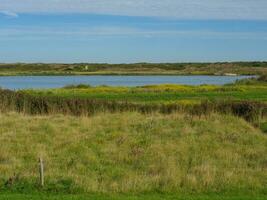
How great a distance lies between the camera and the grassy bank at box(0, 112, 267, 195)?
16609 mm

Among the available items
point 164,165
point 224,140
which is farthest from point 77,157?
point 224,140

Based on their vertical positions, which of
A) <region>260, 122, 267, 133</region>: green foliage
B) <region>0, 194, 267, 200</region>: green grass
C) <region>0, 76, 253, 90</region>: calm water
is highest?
<region>0, 194, 267, 200</region>: green grass

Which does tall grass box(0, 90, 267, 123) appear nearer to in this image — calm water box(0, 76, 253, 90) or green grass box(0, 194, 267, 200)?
green grass box(0, 194, 267, 200)

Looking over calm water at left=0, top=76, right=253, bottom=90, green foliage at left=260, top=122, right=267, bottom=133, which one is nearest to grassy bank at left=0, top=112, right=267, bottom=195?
green foliage at left=260, top=122, right=267, bottom=133

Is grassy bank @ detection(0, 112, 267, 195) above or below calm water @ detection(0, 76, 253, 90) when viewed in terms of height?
above

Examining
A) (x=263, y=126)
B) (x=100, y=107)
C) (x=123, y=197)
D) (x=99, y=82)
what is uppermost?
(x=123, y=197)

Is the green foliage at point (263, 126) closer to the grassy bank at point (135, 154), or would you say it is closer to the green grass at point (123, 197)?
the grassy bank at point (135, 154)

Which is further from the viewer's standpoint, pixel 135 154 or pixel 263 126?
pixel 263 126

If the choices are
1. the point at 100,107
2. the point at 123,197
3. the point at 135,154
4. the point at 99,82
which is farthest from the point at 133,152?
the point at 99,82

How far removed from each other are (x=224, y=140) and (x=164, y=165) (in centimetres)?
685

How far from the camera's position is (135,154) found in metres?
22.5

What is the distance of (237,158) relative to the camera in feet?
72.7

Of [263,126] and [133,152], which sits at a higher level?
[133,152]

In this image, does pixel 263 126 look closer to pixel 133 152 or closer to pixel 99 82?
pixel 133 152
